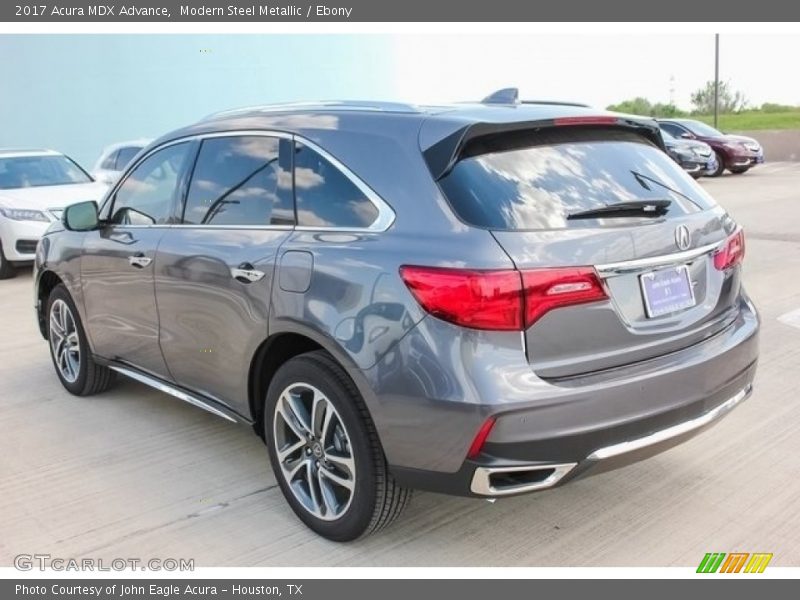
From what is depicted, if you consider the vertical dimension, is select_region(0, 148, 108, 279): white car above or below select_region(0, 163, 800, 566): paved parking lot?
above

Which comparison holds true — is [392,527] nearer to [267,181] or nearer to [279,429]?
[279,429]

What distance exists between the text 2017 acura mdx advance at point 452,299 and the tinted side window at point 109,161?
1041 cm

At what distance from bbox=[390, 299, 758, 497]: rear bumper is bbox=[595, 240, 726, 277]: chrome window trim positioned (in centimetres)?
35

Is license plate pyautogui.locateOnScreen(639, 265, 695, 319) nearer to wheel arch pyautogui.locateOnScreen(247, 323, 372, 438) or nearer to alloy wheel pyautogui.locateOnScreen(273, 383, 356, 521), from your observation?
wheel arch pyautogui.locateOnScreen(247, 323, 372, 438)

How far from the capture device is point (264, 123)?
3.76 meters

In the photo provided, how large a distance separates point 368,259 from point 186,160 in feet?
5.53

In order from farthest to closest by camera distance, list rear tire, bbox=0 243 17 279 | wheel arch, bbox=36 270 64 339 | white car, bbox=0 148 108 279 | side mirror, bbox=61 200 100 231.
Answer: rear tire, bbox=0 243 17 279
white car, bbox=0 148 108 279
wheel arch, bbox=36 270 64 339
side mirror, bbox=61 200 100 231

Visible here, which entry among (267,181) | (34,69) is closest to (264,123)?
(267,181)

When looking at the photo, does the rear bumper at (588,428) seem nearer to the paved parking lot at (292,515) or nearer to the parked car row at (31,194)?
the paved parking lot at (292,515)

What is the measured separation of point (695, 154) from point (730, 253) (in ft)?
60.5

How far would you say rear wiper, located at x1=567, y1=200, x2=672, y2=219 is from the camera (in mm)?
2951

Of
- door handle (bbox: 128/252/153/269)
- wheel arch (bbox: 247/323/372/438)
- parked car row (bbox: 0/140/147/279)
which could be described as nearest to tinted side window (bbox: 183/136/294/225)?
door handle (bbox: 128/252/153/269)

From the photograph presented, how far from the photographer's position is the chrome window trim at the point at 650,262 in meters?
2.83

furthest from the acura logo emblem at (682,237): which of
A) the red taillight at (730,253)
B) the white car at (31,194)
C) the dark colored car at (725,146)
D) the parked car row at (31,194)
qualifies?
the dark colored car at (725,146)
